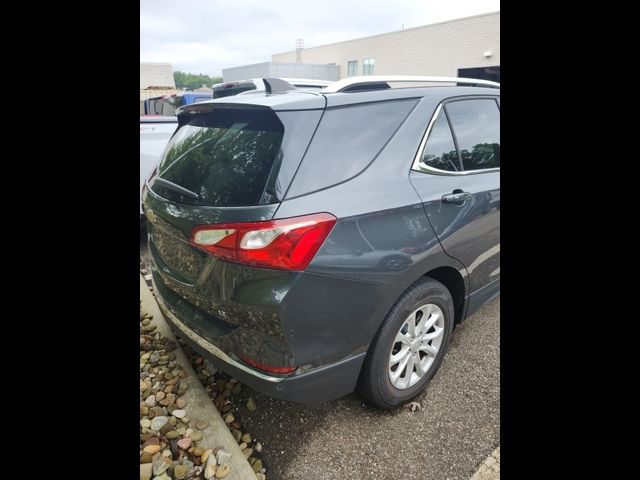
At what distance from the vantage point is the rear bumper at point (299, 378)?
70.9 inches

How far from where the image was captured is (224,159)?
1.99 meters

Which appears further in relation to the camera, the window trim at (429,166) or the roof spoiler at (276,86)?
the roof spoiler at (276,86)

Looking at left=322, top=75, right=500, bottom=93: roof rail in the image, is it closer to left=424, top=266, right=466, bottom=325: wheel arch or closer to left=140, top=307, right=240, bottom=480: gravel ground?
left=424, top=266, right=466, bottom=325: wheel arch

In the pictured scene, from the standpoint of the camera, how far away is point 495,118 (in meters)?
2.93

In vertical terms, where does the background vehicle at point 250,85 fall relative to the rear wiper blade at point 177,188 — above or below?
above

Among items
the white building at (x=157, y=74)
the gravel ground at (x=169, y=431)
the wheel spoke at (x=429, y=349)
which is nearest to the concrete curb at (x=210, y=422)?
the gravel ground at (x=169, y=431)

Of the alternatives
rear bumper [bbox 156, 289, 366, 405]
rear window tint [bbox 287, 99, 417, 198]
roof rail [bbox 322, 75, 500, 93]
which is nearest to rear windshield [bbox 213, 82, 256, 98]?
roof rail [bbox 322, 75, 500, 93]

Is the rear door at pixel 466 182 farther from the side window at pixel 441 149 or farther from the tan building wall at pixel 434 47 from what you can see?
the tan building wall at pixel 434 47

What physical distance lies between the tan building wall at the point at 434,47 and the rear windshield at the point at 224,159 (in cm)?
2020

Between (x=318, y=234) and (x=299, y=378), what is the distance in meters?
0.65

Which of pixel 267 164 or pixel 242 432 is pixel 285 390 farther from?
pixel 267 164

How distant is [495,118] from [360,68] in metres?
30.0

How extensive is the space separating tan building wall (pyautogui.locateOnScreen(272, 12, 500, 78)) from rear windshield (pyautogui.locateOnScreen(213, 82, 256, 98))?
61.6 feet
